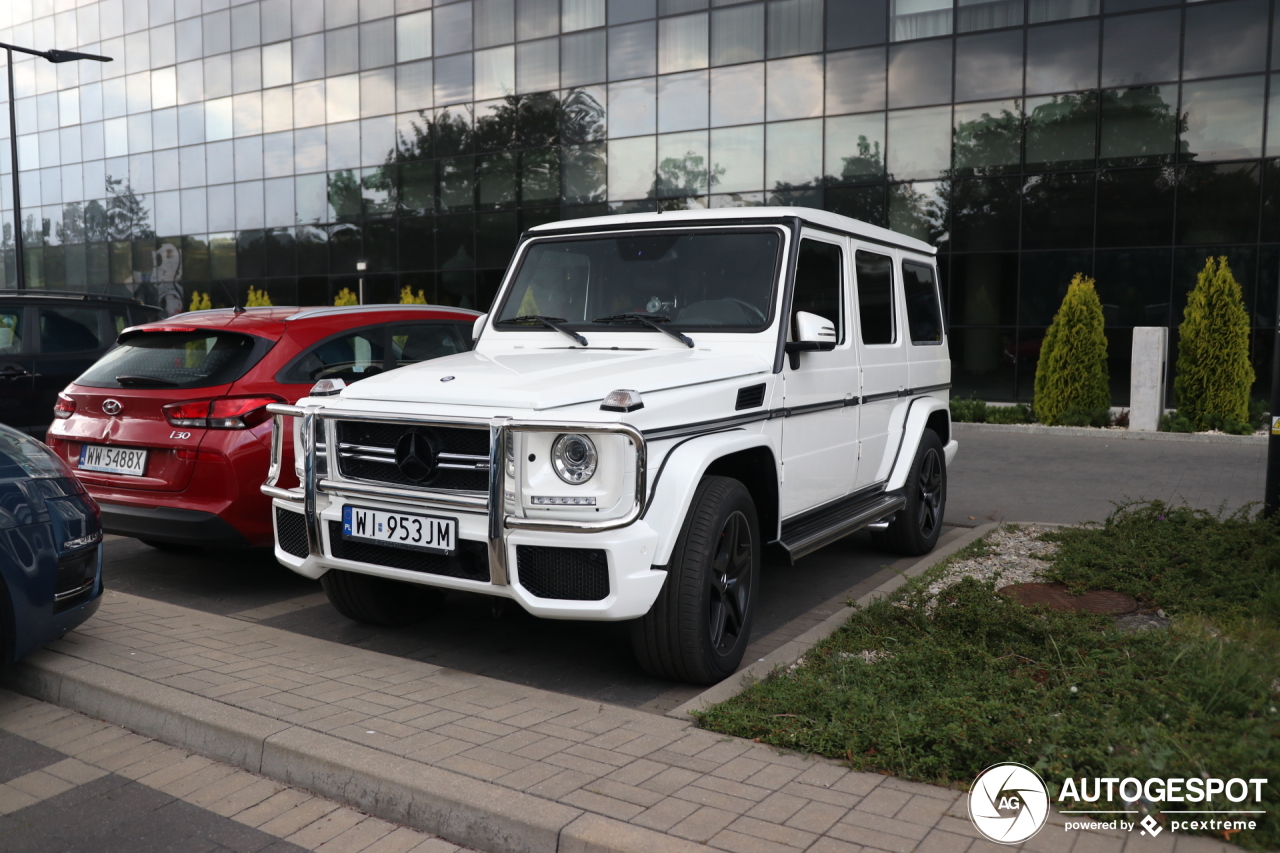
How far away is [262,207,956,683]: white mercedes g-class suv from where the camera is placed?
13.4 ft

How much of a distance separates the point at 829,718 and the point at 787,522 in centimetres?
146

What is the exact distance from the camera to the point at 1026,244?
19203mm

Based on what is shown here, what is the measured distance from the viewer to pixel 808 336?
516 cm

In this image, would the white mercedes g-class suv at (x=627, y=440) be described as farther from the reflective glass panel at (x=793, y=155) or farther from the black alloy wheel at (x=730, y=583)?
the reflective glass panel at (x=793, y=155)

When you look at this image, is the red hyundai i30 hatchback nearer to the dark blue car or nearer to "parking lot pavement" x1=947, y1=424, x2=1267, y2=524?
the dark blue car

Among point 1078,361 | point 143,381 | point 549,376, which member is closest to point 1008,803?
point 549,376

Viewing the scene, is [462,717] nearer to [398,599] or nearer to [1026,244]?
[398,599]

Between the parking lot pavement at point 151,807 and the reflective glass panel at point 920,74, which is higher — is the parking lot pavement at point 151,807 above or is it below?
below

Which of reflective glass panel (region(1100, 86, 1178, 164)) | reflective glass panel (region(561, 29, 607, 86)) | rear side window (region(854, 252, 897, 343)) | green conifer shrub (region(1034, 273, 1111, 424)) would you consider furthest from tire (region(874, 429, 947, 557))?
reflective glass panel (region(561, 29, 607, 86))

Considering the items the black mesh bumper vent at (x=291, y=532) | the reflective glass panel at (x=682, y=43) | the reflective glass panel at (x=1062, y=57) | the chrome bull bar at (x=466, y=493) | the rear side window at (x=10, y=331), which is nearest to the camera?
the chrome bull bar at (x=466, y=493)

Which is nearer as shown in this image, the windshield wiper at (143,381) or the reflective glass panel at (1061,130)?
the windshield wiper at (143,381)

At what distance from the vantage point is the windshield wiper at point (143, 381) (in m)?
6.04

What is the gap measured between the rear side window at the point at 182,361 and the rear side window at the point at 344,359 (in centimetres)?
25

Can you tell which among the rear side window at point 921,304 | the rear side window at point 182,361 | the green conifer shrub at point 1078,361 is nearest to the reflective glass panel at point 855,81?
the green conifer shrub at point 1078,361
